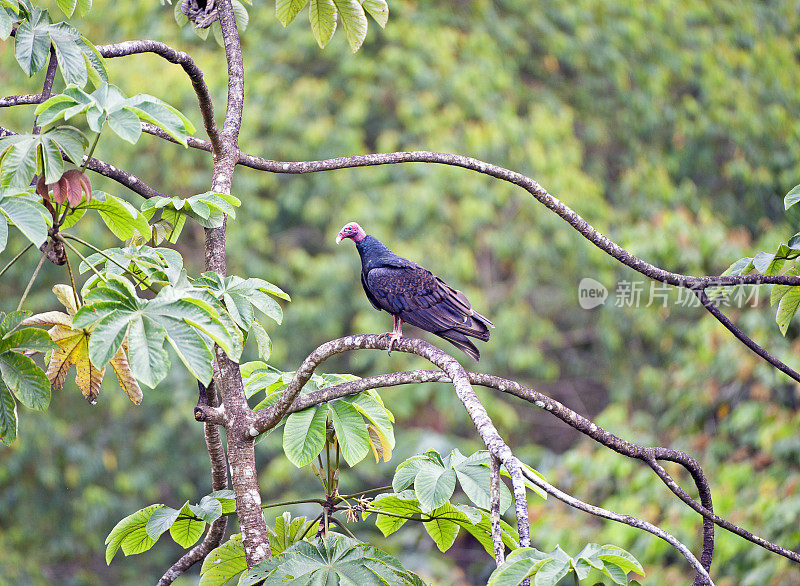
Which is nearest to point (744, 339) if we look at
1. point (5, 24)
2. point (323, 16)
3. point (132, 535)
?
point (323, 16)

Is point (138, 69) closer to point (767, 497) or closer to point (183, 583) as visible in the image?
point (183, 583)

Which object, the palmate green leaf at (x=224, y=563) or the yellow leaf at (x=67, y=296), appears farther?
the palmate green leaf at (x=224, y=563)

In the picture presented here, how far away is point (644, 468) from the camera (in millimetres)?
5496

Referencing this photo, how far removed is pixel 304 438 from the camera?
196 cm

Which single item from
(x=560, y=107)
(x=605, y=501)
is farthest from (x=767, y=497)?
(x=560, y=107)

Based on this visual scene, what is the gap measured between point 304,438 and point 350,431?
0.11 m

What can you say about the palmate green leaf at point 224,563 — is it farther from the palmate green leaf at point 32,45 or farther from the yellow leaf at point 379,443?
the palmate green leaf at point 32,45

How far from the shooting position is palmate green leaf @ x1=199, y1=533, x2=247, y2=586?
2205 millimetres

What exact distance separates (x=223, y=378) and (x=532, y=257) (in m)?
5.86

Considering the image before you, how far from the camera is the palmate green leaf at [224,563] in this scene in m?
2.21

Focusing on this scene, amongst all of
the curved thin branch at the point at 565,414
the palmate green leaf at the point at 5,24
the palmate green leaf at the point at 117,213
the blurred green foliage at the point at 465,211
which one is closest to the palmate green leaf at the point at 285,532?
Answer: the curved thin branch at the point at 565,414

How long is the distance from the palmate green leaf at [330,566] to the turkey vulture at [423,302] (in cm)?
67

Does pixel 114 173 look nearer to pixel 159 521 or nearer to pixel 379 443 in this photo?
pixel 159 521

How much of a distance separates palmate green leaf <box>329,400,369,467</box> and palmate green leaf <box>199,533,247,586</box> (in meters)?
0.48
